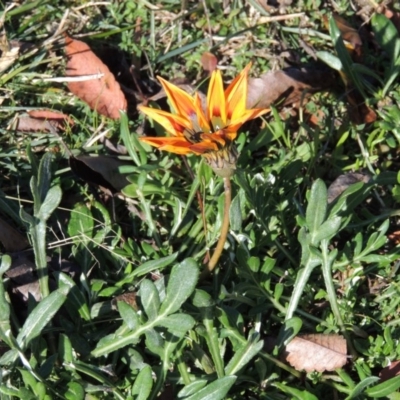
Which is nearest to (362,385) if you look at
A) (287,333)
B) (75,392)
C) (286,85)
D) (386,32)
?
(287,333)

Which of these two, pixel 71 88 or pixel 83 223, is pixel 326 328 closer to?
pixel 83 223

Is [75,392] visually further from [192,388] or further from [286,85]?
[286,85]

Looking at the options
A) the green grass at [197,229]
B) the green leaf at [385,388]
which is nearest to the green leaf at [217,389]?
the green grass at [197,229]

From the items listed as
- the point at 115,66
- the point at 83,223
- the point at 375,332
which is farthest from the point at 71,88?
the point at 375,332

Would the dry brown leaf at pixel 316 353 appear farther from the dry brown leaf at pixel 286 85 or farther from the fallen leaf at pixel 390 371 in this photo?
the dry brown leaf at pixel 286 85

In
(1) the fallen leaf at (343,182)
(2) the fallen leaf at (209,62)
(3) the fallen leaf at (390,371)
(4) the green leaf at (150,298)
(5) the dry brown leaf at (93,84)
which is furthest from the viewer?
(2) the fallen leaf at (209,62)

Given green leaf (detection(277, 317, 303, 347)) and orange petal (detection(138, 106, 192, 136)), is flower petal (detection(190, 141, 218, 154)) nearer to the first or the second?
orange petal (detection(138, 106, 192, 136))
